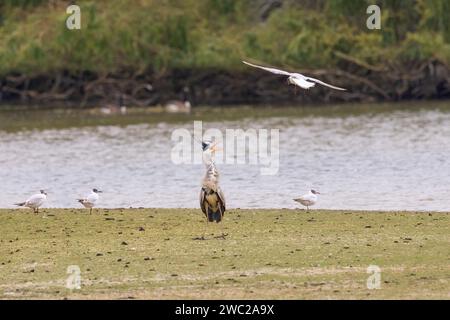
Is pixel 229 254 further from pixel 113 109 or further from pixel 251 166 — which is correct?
pixel 113 109

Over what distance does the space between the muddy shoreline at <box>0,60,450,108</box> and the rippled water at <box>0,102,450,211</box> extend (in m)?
2.63

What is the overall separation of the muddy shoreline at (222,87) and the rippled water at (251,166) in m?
2.63

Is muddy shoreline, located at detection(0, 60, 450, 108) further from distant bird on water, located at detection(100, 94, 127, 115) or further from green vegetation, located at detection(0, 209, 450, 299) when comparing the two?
green vegetation, located at detection(0, 209, 450, 299)

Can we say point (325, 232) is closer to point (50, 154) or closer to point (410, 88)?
point (50, 154)

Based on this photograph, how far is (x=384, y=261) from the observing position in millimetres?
14164

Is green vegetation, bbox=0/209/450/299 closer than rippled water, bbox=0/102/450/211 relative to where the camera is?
Yes

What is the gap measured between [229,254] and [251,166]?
1384 centimetres

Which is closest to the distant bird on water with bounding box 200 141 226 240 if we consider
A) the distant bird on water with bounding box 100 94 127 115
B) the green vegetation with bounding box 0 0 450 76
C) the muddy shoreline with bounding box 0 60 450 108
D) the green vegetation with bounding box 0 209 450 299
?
the green vegetation with bounding box 0 209 450 299

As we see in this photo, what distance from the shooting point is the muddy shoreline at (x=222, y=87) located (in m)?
45.8

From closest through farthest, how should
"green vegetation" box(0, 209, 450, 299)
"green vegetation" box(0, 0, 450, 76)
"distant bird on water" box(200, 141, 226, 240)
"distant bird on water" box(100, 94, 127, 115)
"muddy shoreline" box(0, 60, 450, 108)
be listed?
1. "green vegetation" box(0, 209, 450, 299)
2. "distant bird on water" box(200, 141, 226, 240)
3. "distant bird on water" box(100, 94, 127, 115)
4. "green vegetation" box(0, 0, 450, 76)
5. "muddy shoreline" box(0, 60, 450, 108)

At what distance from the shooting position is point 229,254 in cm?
1484

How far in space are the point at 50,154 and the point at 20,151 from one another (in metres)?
1.11

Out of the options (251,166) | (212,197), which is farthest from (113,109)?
(212,197)

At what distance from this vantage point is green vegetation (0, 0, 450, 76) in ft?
150
